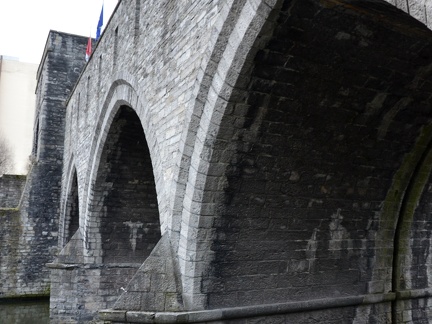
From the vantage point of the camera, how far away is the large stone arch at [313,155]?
156 inches

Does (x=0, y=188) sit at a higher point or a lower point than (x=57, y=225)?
higher

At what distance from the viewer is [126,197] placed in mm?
9766

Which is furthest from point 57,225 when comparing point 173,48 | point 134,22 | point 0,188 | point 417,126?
point 417,126

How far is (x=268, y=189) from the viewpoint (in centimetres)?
482

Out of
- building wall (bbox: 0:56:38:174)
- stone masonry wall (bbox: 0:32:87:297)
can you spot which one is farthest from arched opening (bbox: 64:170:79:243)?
building wall (bbox: 0:56:38:174)

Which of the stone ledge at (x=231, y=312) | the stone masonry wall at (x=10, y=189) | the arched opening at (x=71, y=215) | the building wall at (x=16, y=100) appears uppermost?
the building wall at (x=16, y=100)

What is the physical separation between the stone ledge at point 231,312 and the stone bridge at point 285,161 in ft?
0.05

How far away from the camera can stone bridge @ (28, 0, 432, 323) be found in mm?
3902

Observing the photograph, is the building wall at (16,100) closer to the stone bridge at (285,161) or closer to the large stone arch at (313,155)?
the stone bridge at (285,161)

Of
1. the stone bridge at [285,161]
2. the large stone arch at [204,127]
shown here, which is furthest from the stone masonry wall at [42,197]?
the large stone arch at [204,127]

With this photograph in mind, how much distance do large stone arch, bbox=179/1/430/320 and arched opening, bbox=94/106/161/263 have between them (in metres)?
4.22

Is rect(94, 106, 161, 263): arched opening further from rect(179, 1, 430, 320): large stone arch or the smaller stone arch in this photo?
rect(179, 1, 430, 320): large stone arch

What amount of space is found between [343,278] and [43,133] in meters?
13.2

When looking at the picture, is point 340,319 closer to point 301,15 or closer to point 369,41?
point 369,41
